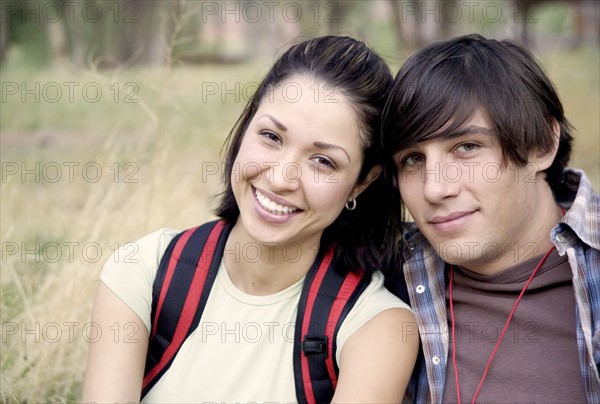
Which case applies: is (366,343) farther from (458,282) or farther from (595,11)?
(595,11)

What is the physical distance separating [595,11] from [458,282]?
12111mm

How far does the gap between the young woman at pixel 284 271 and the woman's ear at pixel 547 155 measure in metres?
0.46

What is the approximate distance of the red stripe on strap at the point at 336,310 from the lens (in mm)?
2173

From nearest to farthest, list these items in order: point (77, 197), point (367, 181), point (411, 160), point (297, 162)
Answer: point (297, 162) → point (411, 160) → point (367, 181) → point (77, 197)

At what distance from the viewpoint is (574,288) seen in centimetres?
211

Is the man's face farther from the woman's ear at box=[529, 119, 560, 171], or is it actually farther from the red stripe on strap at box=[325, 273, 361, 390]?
the red stripe on strap at box=[325, 273, 361, 390]

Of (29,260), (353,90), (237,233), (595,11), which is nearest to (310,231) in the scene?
(237,233)

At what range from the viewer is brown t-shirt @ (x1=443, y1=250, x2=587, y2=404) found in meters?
2.11

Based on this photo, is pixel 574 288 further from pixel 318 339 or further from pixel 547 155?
pixel 318 339

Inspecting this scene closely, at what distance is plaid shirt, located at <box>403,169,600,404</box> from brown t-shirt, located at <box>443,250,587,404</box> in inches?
1.6

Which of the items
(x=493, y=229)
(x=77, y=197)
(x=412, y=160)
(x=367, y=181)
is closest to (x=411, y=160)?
(x=412, y=160)

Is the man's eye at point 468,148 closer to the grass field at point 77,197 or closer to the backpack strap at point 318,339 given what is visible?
the backpack strap at point 318,339

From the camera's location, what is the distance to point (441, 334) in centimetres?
227

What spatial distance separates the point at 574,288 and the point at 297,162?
2.70ft
